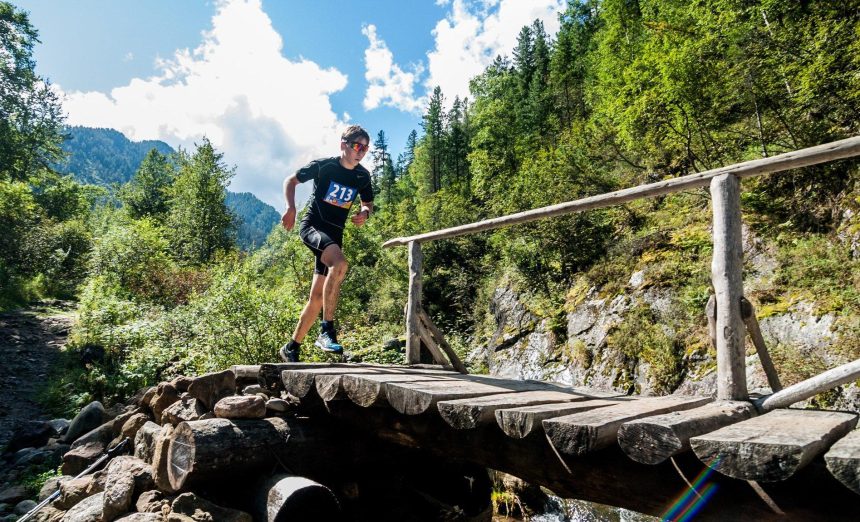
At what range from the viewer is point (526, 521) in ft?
21.8

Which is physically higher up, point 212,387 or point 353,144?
point 353,144

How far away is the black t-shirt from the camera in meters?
4.95

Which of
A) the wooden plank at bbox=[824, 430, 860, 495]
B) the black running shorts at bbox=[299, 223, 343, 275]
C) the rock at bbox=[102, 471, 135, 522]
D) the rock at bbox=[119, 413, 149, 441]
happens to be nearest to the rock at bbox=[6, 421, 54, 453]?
the rock at bbox=[119, 413, 149, 441]

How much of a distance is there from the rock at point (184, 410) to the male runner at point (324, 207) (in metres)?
0.93

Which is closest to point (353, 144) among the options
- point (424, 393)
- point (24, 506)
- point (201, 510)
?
point (424, 393)

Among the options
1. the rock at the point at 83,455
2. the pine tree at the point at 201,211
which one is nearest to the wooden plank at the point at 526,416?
the rock at the point at 83,455

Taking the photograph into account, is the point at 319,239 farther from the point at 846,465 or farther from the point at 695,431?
the point at 846,465

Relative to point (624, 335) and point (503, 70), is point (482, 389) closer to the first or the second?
point (624, 335)

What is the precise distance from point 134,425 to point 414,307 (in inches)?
135

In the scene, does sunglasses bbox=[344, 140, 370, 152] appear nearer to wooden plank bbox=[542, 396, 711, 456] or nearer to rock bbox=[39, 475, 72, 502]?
wooden plank bbox=[542, 396, 711, 456]

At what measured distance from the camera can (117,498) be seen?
12.0ft

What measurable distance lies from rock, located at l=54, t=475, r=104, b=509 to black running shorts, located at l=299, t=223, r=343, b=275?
2.85 metres

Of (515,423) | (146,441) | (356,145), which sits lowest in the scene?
(146,441)

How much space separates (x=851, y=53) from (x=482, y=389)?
10.1 metres
